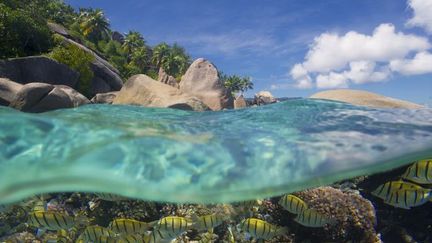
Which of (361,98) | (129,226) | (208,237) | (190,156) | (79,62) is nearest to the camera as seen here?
(190,156)

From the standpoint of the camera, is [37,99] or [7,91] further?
[7,91]

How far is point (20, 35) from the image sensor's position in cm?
2739

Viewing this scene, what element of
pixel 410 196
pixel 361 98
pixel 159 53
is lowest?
pixel 410 196

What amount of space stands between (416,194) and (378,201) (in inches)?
144

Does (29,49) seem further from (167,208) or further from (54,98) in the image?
(167,208)

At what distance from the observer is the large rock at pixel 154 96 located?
1510cm

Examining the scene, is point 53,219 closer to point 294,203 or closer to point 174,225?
Answer: point 174,225

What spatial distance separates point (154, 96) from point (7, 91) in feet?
18.8

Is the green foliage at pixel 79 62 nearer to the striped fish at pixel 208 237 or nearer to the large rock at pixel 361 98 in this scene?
the large rock at pixel 361 98

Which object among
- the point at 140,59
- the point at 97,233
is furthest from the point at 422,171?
the point at 140,59

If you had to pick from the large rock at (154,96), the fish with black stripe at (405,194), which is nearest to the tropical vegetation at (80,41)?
the large rock at (154,96)

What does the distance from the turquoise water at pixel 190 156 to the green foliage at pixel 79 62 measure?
20.7 metres

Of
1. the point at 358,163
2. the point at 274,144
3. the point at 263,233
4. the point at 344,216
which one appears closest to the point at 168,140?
the point at 274,144

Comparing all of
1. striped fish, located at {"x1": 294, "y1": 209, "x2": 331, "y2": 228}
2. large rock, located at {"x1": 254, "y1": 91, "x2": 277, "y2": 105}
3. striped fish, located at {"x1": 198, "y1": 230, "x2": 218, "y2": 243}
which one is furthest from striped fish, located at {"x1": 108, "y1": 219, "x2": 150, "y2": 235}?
large rock, located at {"x1": 254, "y1": 91, "x2": 277, "y2": 105}
